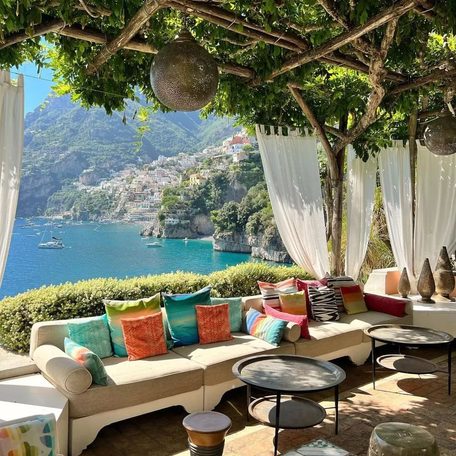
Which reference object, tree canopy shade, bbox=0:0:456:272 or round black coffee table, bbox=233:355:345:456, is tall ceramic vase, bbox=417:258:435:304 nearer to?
tree canopy shade, bbox=0:0:456:272

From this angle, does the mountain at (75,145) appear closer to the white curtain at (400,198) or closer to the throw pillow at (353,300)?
the white curtain at (400,198)

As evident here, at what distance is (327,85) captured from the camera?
5.38 metres

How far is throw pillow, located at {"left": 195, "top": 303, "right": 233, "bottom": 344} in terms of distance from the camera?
13.2ft

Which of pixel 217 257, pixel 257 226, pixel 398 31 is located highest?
pixel 398 31

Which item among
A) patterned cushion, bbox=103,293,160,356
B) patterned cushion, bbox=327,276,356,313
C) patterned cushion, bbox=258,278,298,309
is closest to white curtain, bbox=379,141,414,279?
patterned cushion, bbox=327,276,356,313

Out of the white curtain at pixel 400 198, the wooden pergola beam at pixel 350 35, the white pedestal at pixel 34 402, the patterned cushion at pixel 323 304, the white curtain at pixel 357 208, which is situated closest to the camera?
the white pedestal at pixel 34 402

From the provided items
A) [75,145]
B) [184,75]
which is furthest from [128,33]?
[75,145]

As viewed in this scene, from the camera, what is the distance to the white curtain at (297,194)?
5562 millimetres

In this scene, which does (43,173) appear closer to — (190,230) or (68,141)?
(68,141)

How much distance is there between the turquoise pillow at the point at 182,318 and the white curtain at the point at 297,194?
196 centimetres

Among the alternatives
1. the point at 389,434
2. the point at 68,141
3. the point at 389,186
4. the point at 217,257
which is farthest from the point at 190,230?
the point at 389,434

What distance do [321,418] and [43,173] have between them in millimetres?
17527

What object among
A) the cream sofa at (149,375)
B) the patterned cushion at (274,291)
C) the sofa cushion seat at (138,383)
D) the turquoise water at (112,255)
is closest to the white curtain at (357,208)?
the patterned cushion at (274,291)

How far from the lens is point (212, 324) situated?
4.05 meters
